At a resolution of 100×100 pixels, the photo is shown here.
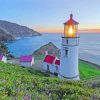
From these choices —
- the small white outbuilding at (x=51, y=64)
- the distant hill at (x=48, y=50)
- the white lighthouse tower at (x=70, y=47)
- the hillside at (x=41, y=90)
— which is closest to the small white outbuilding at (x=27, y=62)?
the small white outbuilding at (x=51, y=64)

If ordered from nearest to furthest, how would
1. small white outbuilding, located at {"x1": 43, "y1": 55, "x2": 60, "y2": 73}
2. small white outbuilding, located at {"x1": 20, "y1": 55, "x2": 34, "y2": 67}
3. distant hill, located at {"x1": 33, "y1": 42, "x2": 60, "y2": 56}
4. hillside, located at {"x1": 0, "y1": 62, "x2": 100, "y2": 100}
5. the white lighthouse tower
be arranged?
hillside, located at {"x1": 0, "y1": 62, "x2": 100, "y2": 100} < the white lighthouse tower < small white outbuilding, located at {"x1": 43, "y1": 55, "x2": 60, "y2": 73} < small white outbuilding, located at {"x1": 20, "y1": 55, "x2": 34, "y2": 67} < distant hill, located at {"x1": 33, "y1": 42, "x2": 60, "y2": 56}

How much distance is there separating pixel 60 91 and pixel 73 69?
1761 centimetres

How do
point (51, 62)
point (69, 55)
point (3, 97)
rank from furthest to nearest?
point (51, 62) < point (69, 55) < point (3, 97)

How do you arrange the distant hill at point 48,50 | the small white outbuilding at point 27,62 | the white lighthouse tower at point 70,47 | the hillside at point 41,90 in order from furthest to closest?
the distant hill at point 48,50 → the small white outbuilding at point 27,62 → the white lighthouse tower at point 70,47 → the hillside at point 41,90

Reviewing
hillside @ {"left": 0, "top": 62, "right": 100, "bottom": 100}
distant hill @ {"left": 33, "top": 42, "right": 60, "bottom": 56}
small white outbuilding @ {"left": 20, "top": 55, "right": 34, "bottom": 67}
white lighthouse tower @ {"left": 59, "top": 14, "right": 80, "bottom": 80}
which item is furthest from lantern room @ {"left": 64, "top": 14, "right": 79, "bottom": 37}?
distant hill @ {"left": 33, "top": 42, "right": 60, "bottom": 56}

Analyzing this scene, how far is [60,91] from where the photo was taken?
8.06 metres

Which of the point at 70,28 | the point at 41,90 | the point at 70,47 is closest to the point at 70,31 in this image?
the point at 70,28

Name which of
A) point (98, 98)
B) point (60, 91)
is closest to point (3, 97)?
point (98, 98)

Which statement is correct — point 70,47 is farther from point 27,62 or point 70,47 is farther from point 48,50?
point 48,50

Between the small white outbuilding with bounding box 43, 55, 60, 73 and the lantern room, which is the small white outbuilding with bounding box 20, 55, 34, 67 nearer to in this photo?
the small white outbuilding with bounding box 43, 55, 60, 73

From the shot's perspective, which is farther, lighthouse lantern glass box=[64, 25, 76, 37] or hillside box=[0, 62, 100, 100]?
lighthouse lantern glass box=[64, 25, 76, 37]

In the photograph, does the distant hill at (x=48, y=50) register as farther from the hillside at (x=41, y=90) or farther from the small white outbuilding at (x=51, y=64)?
the hillside at (x=41, y=90)

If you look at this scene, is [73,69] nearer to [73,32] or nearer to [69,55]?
[69,55]

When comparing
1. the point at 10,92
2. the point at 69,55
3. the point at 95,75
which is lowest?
the point at 95,75
